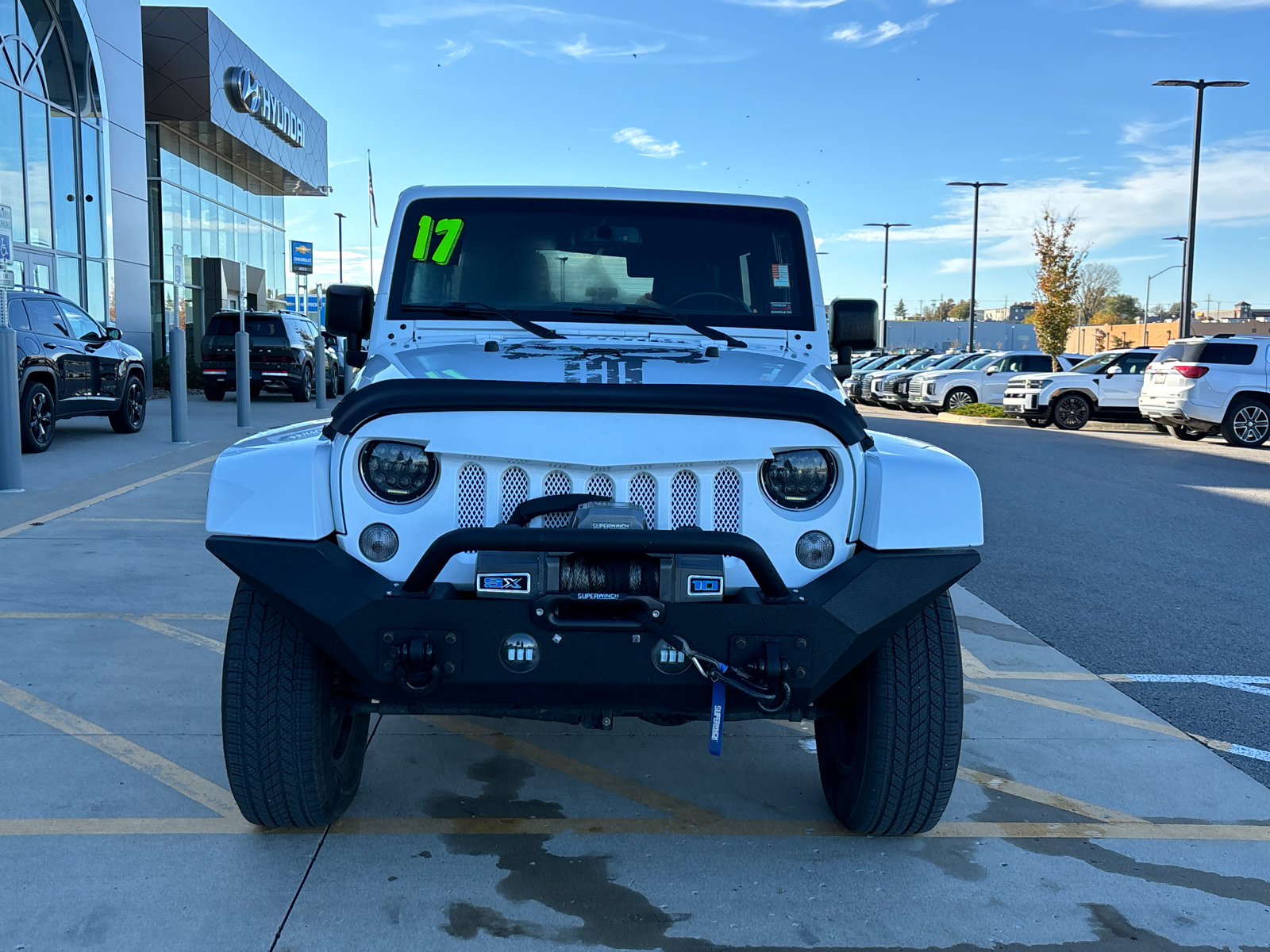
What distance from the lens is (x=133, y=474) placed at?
11.5 meters

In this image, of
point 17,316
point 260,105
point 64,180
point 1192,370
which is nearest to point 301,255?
point 64,180

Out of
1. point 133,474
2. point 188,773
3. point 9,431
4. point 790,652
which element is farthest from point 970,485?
point 133,474

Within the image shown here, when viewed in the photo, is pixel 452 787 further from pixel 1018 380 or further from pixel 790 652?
pixel 1018 380

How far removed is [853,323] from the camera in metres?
4.55

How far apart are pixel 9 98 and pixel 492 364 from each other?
21.2m

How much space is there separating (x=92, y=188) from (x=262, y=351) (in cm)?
478

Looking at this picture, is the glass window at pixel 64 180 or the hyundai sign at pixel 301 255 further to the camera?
the hyundai sign at pixel 301 255

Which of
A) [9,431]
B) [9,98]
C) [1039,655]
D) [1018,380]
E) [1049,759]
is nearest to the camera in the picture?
[1049,759]

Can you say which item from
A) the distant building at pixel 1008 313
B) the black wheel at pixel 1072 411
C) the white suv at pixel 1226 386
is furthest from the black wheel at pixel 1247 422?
the distant building at pixel 1008 313

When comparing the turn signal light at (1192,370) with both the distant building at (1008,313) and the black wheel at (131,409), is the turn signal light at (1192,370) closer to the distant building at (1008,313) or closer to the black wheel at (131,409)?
the black wheel at (131,409)

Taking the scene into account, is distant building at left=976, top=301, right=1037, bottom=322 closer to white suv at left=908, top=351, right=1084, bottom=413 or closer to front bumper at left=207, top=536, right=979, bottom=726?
white suv at left=908, top=351, right=1084, bottom=413

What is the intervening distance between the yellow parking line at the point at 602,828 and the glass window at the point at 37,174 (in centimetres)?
2065

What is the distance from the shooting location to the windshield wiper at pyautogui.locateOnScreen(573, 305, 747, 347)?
416 centimetres

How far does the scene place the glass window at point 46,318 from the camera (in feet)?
41.5
